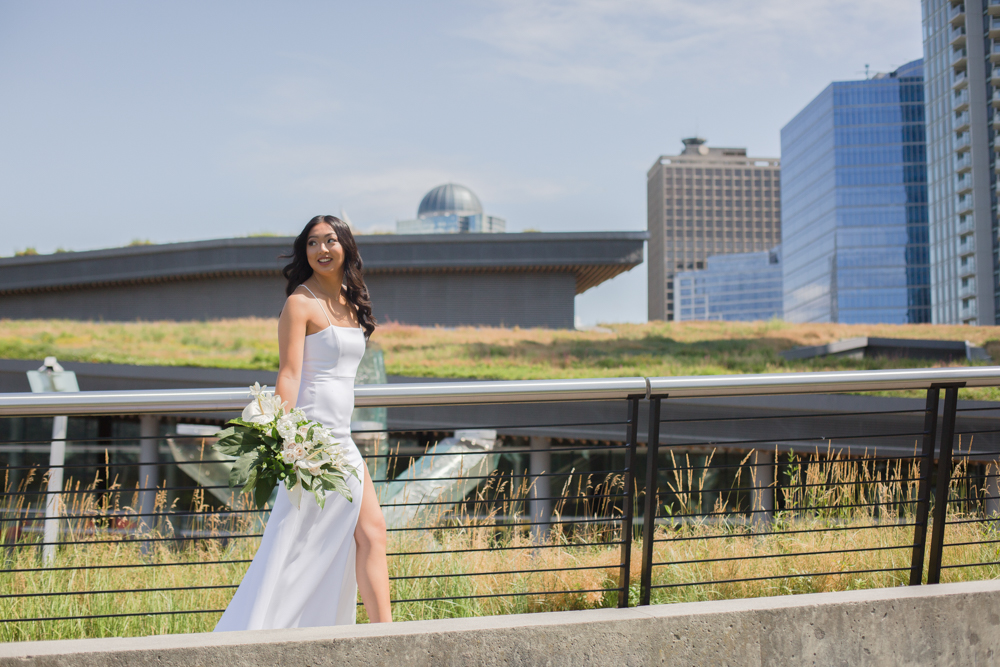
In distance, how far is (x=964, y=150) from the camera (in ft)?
298

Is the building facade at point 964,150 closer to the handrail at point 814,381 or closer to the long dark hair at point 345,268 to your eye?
the handrail at point 814,381

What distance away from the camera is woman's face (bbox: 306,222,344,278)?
3.29 metres

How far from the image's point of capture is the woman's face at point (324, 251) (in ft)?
10.8

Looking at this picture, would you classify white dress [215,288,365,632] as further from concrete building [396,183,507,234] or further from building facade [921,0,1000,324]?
concrete building [396,183,507,234]

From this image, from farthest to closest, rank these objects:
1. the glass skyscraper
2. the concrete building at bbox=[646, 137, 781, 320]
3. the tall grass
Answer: the concrete building at bbox=[646, 137, 781, 320] → the glass skyscraper → the tall grass

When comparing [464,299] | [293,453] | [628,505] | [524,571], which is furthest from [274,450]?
[464,299]

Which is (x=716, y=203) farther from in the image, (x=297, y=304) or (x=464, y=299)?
(x=297, y=304)

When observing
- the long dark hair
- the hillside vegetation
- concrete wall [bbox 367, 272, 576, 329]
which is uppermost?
concrete wall [bbox 367, 272, 576, 329]

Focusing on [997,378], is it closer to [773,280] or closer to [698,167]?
[773,280]

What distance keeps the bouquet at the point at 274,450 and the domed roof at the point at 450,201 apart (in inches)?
4564

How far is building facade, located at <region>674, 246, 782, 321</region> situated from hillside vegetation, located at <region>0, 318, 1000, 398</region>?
487 ft

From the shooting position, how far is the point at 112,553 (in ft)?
16.0

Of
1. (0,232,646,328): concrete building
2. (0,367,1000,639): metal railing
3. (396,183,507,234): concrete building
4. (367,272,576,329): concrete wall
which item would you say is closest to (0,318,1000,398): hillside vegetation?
(367,272,576,329): concrete wall

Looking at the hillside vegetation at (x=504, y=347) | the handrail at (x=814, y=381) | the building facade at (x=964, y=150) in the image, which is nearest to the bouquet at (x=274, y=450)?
the handrail at (x=814, y=381)
